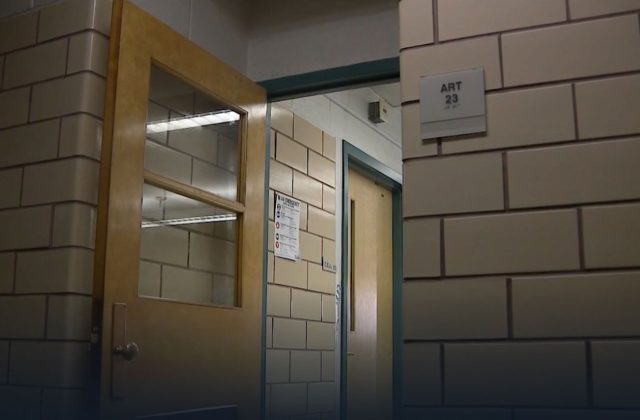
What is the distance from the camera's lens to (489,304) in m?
1.46

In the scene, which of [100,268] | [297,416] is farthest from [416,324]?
[297,416]

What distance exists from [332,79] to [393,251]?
1.86 metres

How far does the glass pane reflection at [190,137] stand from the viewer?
2.21 m

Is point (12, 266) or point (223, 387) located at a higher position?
point (12, 266)

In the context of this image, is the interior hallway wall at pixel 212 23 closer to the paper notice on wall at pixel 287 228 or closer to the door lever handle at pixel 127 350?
the paper notice on wall at pixel 287 228

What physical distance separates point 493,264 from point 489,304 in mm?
83

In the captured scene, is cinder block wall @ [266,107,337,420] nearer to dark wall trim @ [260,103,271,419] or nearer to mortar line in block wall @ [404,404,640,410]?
dark wall trim @ [260,103,271,419]

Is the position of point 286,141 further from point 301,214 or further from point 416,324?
point 416,324

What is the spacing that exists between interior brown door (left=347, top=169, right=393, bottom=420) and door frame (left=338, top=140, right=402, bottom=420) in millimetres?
37

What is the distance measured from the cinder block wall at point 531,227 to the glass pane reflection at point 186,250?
36.5 inches

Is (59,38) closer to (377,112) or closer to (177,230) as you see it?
(177,230)

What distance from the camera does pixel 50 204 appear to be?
1.96 metres

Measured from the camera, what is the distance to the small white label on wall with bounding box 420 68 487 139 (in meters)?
1.54

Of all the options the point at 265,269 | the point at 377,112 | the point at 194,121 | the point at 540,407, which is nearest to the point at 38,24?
the point at 194,121
